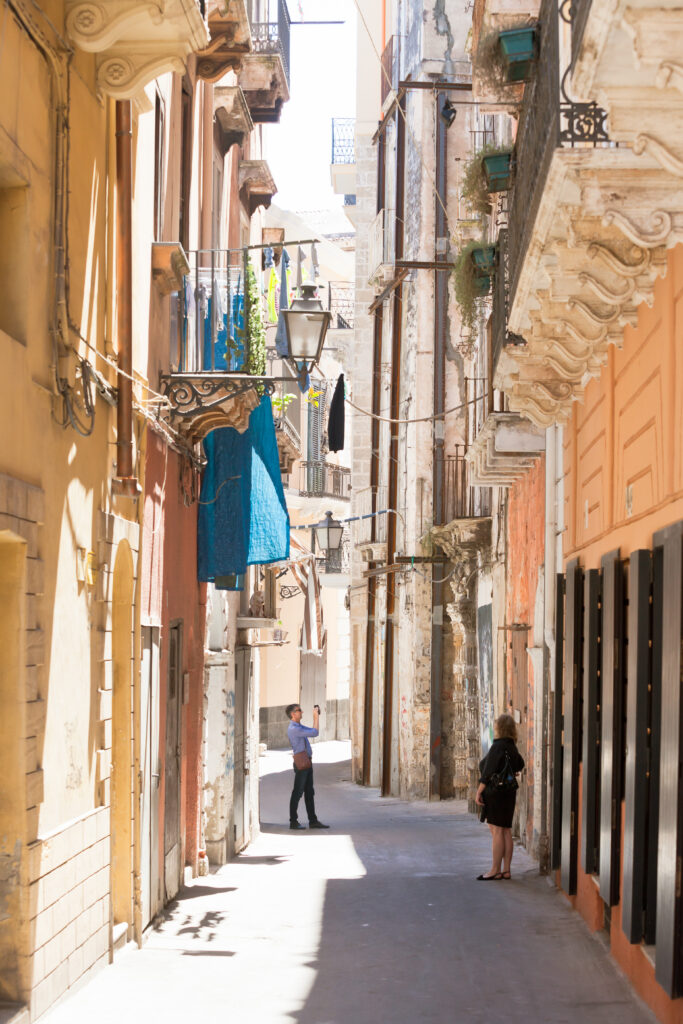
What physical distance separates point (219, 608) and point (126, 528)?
6.89m

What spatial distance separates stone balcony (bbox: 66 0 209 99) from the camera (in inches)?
320

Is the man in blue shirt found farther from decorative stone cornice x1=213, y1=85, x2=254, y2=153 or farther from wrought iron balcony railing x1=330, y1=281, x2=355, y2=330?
wrought iron balcony railing x1=330, y1=281, x2=355, y2=330

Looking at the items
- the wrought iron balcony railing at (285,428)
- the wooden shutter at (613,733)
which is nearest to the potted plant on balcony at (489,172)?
the wooden shutter at (613,733)

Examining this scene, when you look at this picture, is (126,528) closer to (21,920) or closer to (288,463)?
(21,920)

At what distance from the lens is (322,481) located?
4219 cm

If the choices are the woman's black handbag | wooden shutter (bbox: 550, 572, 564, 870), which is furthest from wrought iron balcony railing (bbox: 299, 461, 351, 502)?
wooden shutter (bbox: 550, 572, 564, 870)

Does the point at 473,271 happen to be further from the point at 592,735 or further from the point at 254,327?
the point at 592,735

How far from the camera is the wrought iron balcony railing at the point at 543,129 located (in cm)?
664

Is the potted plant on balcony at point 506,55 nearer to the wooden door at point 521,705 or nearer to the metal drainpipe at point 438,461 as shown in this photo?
the wooden door at point 521,705

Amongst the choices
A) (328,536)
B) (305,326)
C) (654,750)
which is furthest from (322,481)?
(654,750)

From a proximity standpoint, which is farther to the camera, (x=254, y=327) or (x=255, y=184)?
(x=255, y=184)

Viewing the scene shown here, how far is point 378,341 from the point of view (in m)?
31.0

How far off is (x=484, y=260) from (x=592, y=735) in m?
5.39

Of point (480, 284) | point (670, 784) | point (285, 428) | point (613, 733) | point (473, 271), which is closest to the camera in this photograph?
point (670, 784)
